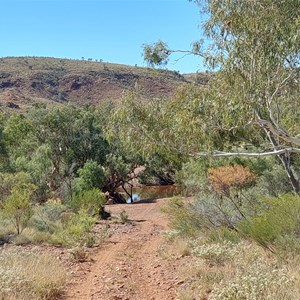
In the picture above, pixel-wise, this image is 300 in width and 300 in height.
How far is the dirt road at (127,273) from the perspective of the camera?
24.6 ft

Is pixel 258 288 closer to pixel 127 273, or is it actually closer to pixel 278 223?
pixel 278 223

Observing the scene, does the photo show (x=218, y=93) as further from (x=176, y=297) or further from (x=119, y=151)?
(x=119, y=151)

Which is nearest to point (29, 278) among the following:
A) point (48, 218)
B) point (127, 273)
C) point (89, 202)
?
point (127, 273)

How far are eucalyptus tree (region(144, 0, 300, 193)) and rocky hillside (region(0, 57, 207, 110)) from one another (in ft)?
264

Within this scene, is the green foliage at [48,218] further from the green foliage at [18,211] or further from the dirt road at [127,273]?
the dirt road at [127,273]

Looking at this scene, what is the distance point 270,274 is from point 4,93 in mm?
90390

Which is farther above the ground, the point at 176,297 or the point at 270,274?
the point at 270,274

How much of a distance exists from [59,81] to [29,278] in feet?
329

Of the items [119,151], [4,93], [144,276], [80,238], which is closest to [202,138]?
[144,276]

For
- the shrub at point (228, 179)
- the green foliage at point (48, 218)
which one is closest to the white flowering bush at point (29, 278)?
the green foliage at point (48, 218)

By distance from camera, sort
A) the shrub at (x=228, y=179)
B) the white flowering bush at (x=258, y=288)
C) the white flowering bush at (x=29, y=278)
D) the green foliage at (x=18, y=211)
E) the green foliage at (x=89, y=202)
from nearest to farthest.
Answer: the white flowering bush at (x=258, y=288) < the white flowering bush at (x=29, y=278) < the green foliage at (x=18, y=211) < the shrub at (x=228, y=179) < the green foliage at (x=89, y=202)

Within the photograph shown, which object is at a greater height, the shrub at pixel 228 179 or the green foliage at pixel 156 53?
the green foliage at pixel 156 53

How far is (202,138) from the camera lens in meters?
10.6

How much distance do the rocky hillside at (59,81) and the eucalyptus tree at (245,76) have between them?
264 feet
